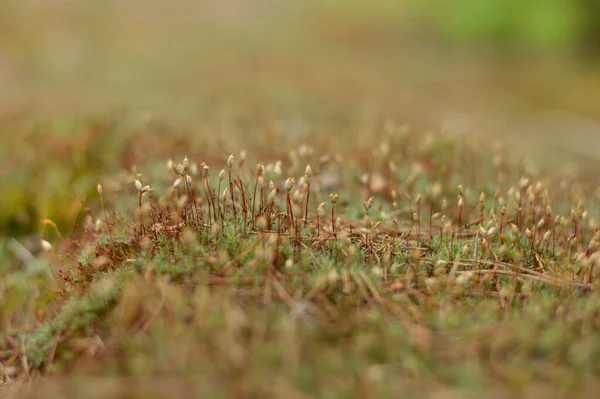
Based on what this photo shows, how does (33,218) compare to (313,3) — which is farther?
(313,3)

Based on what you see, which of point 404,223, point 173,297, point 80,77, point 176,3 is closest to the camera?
point 173,297

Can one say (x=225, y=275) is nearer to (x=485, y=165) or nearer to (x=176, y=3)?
(x=485, y=165)

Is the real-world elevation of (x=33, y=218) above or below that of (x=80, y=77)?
below

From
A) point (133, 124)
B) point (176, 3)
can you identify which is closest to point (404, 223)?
point (133, 124)

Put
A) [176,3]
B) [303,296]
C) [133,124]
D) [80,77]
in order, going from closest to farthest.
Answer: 1. [303,296]
2. [133,124]
3. [80,77]
4. [176,3]

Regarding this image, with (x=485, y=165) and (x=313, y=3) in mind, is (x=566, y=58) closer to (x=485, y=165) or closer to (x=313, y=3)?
(x=313, y=3)

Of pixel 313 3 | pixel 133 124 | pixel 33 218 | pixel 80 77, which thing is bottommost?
pixel 33 218
